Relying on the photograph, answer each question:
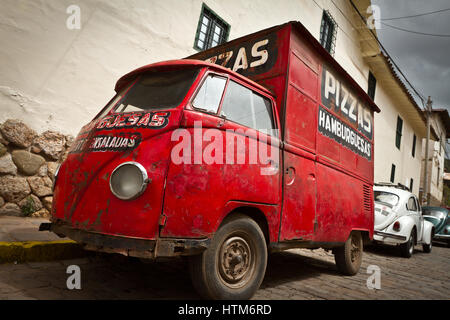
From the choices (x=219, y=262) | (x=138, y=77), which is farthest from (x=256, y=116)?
(x=219, y=262)

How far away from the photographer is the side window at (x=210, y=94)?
279 cm

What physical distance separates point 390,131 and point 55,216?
19.3 meters

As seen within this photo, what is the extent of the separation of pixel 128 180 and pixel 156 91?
1051 mm

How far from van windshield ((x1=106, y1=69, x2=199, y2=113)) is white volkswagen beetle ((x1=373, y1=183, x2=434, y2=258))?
7175 millimetres

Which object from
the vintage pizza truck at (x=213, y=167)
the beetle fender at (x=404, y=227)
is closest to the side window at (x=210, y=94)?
the vintage pizza truck at (x=213, y=167)

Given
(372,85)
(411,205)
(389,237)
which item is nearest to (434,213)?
(411,205)

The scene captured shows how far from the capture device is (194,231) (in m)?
2.46

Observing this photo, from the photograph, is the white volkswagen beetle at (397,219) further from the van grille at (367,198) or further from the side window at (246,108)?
the side window at (246,108)

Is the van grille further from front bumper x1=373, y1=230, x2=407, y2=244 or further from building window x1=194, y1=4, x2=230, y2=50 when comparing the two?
building window x1=194, y1=4, x2=230, y2=50

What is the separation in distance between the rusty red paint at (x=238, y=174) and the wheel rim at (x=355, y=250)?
1.20 ft

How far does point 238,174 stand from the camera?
2.83 meters

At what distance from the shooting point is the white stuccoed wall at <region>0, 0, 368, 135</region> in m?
5.32

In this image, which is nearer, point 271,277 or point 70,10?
point 271,277
